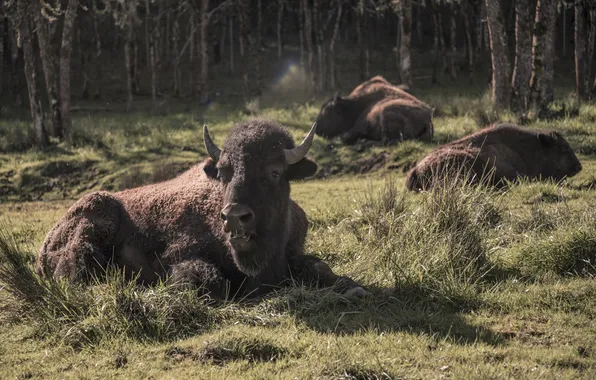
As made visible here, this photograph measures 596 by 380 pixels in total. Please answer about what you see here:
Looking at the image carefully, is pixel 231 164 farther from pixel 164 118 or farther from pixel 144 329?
pixel 164 118

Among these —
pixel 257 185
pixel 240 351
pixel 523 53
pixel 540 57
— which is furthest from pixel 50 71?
pixel 240 351

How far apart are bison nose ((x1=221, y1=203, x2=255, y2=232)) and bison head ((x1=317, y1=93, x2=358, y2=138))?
→ 14004mm

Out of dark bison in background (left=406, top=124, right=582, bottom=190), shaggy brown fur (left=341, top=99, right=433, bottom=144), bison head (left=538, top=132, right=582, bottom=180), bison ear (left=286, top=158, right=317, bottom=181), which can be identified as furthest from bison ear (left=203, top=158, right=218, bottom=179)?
shaggy brown fur (left=341, top=99, right=433, bottom=144)

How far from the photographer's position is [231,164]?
788 cm

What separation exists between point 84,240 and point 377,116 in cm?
1229

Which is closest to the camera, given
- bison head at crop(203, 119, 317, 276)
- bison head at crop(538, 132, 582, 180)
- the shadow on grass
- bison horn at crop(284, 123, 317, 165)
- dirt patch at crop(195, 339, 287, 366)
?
dirt patch at crop(195, 339, 287, 366)

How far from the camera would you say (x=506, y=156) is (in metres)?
13.3

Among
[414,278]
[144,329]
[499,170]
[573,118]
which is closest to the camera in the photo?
[144,329]

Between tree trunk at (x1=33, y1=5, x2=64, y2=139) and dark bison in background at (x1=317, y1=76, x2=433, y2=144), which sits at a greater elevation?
tree trunk at (x1=33, y1=5, x2=64, y2=139)

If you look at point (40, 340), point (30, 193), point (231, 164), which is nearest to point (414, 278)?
point (231, 164)

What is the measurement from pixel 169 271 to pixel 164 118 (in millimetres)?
20715

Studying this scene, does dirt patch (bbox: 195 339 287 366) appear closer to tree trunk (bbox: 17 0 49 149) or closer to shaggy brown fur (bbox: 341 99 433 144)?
shaggy brown fur (bbox: 341 99 433 144)

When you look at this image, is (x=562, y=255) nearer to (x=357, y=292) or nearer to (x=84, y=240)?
(x=357, y=292)

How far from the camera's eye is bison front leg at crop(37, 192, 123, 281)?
839 centimetres
